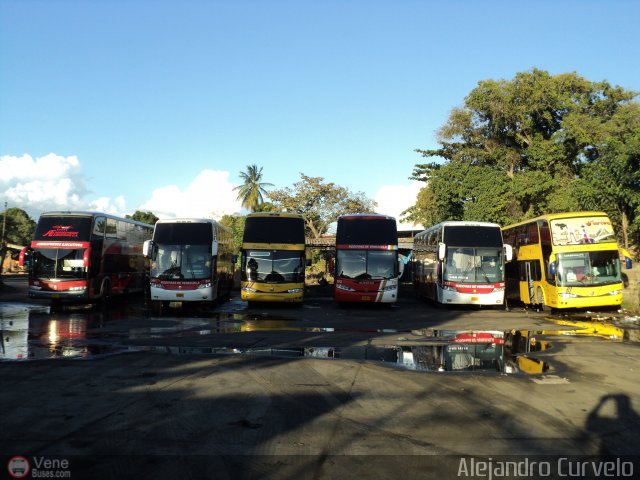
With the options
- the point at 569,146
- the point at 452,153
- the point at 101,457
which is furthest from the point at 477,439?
the point at 452,153

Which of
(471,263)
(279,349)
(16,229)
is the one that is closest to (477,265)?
(471,263)

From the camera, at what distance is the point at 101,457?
16.1 ft

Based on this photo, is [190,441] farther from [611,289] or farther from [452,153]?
[452,153]

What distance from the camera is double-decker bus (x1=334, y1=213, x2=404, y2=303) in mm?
21672

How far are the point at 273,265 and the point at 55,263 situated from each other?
29.1ft

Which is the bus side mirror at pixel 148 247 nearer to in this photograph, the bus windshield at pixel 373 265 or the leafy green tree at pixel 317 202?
the bus windshield at pixel 373 265

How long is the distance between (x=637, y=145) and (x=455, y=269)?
9131mm

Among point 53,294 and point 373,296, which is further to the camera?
point 373,296

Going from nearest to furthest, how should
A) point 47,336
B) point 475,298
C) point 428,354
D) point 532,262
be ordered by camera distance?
point 428,354 → point 47,336 → point 475,298 → point 532,262

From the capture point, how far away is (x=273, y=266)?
21312 millimetres

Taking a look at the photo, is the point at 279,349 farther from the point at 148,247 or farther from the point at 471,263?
the point at 471,263

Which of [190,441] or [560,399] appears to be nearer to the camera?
[190,441]

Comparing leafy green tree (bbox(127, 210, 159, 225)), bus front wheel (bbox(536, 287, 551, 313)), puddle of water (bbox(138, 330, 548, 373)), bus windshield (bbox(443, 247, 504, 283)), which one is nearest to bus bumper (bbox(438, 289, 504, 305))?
bus windshield (bbox(443, 247, 504, 283))

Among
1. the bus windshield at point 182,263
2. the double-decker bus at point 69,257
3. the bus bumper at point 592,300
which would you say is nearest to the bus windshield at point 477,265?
the bus bumper at point 592,300
